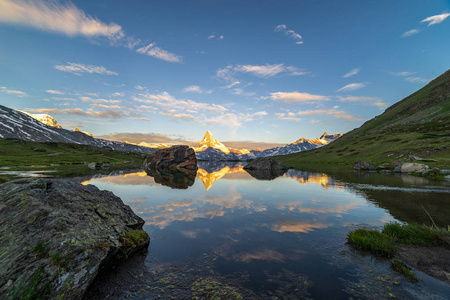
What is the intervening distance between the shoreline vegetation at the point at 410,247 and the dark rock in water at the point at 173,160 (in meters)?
111

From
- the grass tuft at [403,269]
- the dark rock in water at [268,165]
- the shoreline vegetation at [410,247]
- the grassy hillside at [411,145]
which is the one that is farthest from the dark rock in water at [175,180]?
the grassy hillside at [411,145]

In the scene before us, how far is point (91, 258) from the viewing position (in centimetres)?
879

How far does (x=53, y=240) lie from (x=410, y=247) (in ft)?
64.9

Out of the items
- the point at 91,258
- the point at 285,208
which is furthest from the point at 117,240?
the point at 285,208

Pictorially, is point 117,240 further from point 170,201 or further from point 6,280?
point 170,201

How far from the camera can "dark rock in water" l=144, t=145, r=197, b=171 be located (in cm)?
12197

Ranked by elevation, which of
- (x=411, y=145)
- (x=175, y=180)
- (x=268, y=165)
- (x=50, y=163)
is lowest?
(x=175, y=180)

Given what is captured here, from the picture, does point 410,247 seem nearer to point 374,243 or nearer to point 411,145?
point 374,243

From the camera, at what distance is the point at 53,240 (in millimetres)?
8250

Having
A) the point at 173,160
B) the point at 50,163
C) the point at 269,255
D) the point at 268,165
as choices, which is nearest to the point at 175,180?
the point at 269,255

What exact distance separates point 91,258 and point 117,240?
110 inches

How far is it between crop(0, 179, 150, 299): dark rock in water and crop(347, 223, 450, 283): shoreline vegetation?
14.8m

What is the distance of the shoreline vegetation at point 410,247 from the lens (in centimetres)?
1041

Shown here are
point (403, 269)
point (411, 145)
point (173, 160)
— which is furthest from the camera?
point (173, 160)
